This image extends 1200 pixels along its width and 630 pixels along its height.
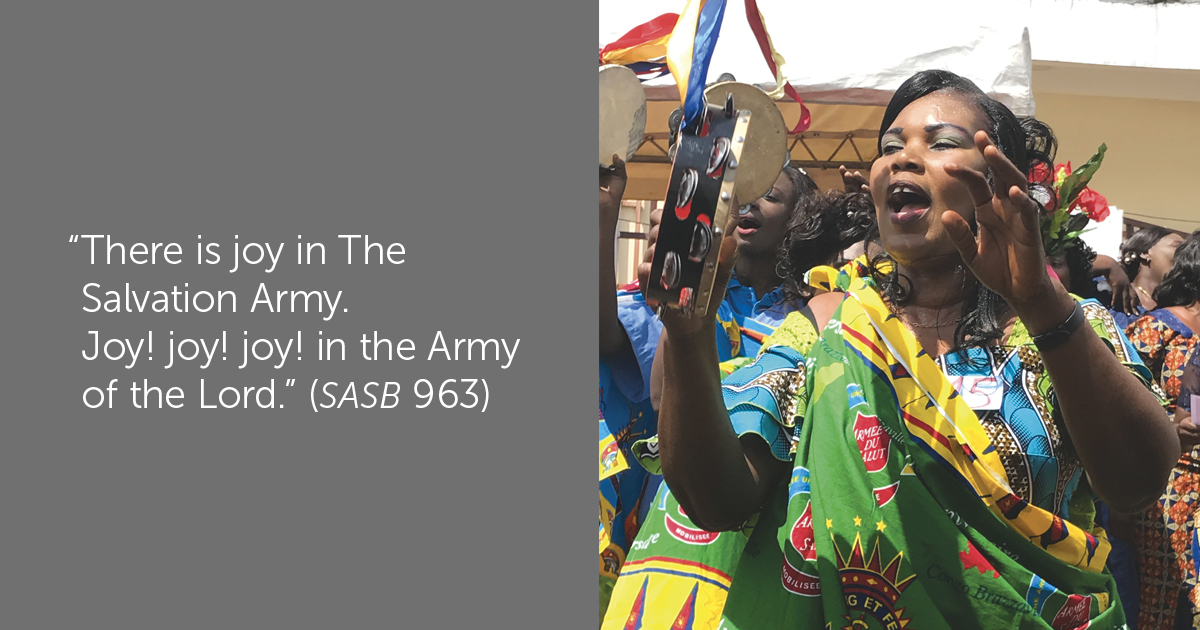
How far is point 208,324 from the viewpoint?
1.16 meters

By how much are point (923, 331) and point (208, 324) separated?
1.17 metres

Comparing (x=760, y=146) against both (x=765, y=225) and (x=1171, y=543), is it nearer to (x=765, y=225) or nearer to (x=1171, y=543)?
(x=765, y=225)

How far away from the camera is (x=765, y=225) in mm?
3234

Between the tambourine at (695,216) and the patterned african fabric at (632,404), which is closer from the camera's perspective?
the tambourine at (695,216)

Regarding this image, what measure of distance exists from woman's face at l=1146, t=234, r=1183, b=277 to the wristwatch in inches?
188

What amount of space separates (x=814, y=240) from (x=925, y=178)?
4.27 feet

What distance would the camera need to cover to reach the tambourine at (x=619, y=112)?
2213mm

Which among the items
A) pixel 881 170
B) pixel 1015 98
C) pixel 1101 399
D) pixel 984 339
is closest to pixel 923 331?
pixel 984 339

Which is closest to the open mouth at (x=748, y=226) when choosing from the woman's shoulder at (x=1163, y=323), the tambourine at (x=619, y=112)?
the tambourine at (x=619, y=112)

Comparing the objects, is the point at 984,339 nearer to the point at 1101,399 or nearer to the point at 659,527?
the point at 1101,399

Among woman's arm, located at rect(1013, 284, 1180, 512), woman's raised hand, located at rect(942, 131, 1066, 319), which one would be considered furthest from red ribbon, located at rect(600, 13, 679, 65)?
woman's arm, located at rect(1013, 284, 1180, 512)

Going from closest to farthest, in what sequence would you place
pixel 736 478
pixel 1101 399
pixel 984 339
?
pixel 1101 399 → pixel 736 478 → pixel 984 339

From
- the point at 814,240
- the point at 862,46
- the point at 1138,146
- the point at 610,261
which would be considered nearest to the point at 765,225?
the point at 814,240

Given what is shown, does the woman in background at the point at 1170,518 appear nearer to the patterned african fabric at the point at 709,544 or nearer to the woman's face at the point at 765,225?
the woman's face at the point at 765,225
